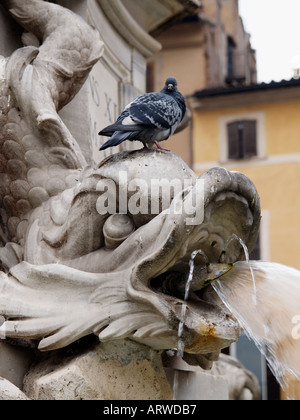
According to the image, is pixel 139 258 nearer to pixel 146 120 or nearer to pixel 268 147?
pixel 146 120

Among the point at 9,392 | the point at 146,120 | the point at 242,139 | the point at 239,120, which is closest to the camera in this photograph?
the point at 9,392

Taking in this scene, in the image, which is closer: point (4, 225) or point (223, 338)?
point (223, 338)

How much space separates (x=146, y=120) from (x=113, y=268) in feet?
1.58

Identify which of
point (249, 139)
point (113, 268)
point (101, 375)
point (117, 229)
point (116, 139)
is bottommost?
point (101, 375)

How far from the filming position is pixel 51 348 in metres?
3.02

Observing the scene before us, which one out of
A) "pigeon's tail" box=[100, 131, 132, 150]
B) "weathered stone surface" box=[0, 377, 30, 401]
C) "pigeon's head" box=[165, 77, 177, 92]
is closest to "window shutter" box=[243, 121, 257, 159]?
"pigeon's head" box=[165, 77, 177, 92]

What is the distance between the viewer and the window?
22656 millimetres

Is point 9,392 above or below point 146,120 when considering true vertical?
below

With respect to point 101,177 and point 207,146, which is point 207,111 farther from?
point 101,177

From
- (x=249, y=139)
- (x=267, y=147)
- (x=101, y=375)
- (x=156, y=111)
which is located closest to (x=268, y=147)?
(x=267, y=147)

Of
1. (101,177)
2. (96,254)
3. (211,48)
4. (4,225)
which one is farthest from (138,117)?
(211,48)

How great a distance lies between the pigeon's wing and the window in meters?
19.5

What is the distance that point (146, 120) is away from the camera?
10.2 feet

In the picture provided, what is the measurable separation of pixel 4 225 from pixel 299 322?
1.09 metres
